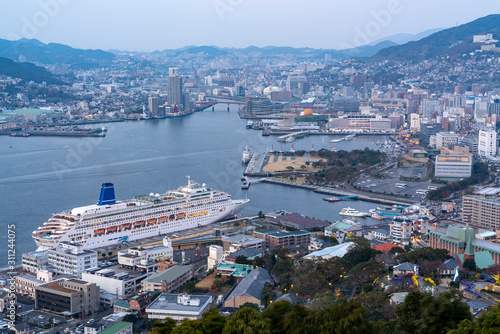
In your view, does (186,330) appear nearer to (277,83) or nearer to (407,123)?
(407,123)

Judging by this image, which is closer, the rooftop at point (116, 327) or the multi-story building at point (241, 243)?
the rooftop at point (116, 327)

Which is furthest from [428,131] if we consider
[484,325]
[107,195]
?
[484,325]

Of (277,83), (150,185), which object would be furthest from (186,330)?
(277,83)

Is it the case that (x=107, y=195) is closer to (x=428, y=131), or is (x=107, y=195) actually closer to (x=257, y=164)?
(x=257, y=164)

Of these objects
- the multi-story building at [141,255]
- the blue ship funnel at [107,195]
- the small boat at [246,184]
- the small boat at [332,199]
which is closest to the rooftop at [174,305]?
the multi-story building at [141,255]

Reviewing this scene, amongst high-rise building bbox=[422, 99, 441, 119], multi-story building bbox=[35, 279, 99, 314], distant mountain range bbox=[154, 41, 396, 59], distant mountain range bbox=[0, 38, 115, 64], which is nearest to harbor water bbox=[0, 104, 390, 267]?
multi-story building bbox=[35, 279, 99, 314]

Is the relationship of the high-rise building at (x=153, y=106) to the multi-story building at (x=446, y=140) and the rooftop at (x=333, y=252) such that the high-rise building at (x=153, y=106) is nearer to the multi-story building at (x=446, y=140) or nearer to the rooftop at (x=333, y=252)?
the multi-story building at (x=446, y=140)
